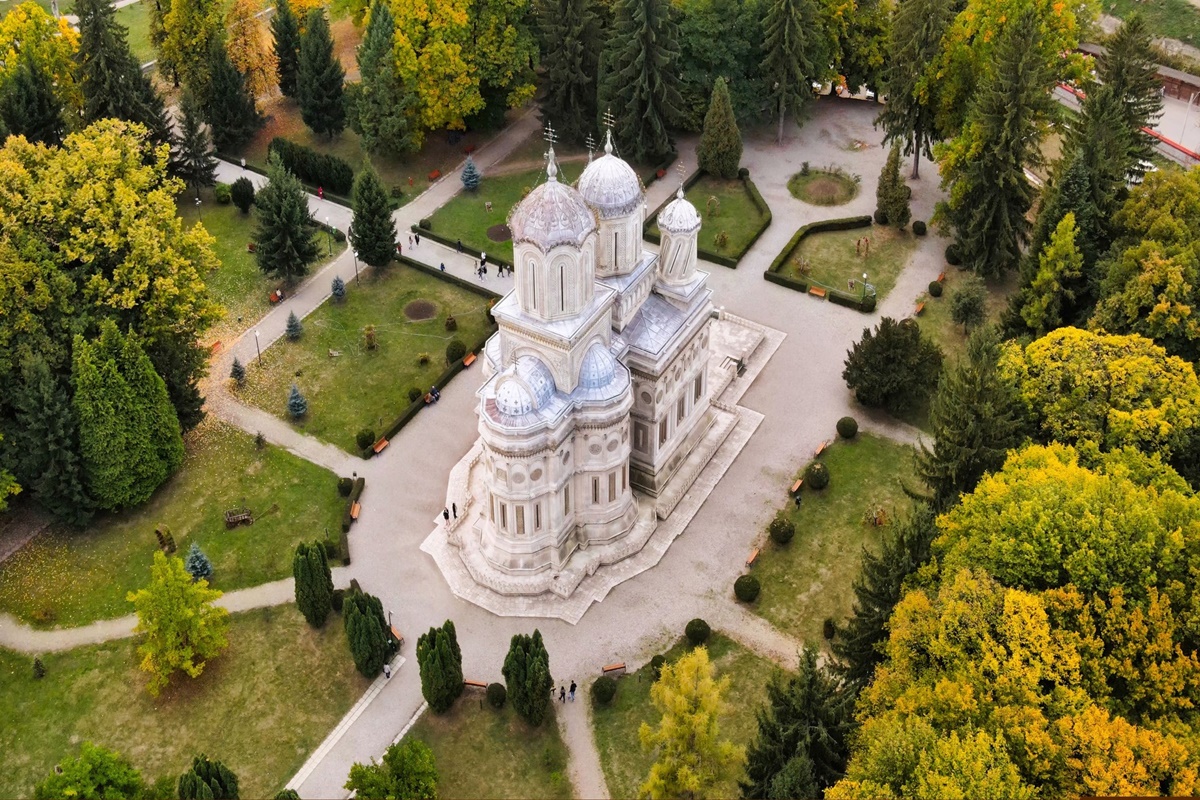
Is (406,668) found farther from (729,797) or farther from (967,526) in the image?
(967,526)

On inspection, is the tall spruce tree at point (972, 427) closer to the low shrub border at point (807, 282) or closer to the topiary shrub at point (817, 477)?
the topiary shrub at point (817, 477)

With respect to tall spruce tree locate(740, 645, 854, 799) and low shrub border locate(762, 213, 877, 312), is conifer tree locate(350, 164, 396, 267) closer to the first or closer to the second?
low shrub border locate(762, 213, 877, 312)

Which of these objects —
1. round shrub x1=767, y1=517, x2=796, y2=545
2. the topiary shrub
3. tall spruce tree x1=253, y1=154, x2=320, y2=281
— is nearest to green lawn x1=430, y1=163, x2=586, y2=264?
tall spruce tree x1=253, y1=154, x2=320, y2=281

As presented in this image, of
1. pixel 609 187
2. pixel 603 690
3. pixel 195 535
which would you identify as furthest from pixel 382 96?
pixel 603 690

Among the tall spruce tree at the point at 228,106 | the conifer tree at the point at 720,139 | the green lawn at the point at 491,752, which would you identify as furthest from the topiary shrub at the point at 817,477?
the tall spruce tree at the point at 228,106

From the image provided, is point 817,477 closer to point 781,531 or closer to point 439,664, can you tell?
point 781,531

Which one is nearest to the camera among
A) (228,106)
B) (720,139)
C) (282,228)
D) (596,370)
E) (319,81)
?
(596,370)
